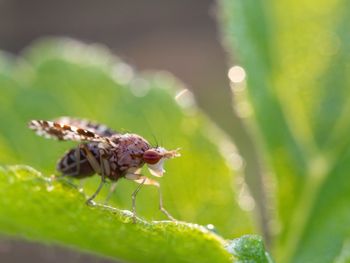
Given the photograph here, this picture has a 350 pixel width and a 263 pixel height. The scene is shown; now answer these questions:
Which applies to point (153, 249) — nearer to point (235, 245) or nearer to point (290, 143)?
point (235, 245)

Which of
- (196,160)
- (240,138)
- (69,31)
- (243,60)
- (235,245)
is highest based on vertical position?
(69,31)

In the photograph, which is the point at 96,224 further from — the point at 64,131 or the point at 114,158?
the point at 114,158

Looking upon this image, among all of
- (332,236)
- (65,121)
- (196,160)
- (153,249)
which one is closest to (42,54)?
(65,121)

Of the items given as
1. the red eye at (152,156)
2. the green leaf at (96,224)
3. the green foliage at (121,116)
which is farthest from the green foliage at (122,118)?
the green leaf at (96,224)

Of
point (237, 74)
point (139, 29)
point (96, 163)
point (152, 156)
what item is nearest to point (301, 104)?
point (237, 74)

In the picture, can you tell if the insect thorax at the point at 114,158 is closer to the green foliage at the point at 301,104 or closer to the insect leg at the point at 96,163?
the insect leg at the point at 96,163

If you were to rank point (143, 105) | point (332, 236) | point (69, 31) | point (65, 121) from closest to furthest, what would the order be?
1. point (332, 236)
2. point (65, 121)
3. point (143, 105)
4. point (69, 31)
